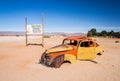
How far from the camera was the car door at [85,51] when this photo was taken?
9.97 m

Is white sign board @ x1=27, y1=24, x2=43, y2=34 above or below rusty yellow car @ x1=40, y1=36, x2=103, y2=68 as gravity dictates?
above

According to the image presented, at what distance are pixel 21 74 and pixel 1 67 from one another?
2247mm

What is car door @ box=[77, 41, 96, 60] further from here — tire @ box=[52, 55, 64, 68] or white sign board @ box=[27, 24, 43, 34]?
white sign board @ box=[27, 24, 43, 34]

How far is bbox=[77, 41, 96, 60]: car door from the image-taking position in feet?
32.7

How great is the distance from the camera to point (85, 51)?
10.1m

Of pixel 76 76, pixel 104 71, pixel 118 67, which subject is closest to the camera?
pixel 76 76

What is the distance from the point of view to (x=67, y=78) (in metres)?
7.28

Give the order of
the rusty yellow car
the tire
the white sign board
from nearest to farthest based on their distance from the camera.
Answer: the tire < the rusty yellow car < the white sign board

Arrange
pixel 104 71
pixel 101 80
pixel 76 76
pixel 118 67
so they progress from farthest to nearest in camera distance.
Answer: pixel 118 67 < pixel 104 71 < pixel 76 76 < pixel 101 80

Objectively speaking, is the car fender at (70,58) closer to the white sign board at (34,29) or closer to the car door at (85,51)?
the car door at (85,51)

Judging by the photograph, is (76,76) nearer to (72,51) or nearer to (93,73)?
(93,73)

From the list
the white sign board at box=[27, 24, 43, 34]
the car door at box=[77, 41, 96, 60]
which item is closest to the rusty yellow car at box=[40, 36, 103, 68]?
the car door at box=[77, 41, 96, 60]

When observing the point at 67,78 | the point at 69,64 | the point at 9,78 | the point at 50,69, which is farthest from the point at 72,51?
the point at 9,78

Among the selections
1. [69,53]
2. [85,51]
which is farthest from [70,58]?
[85,51]
